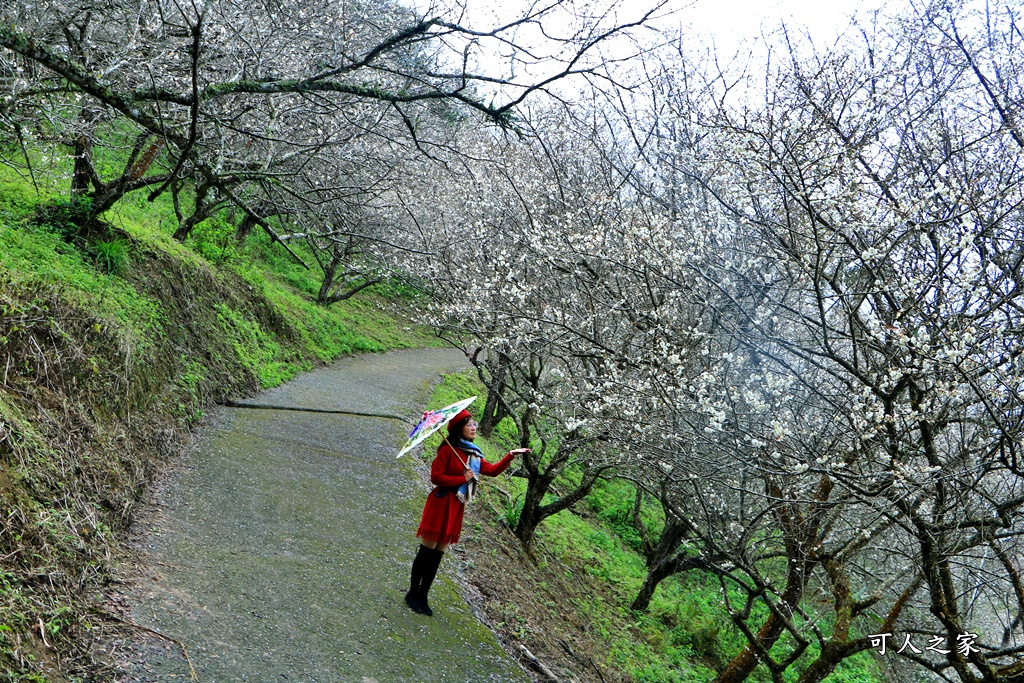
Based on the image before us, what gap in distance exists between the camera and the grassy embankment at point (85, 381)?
12.5 feet

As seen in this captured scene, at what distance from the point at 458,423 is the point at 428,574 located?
1.09 meters

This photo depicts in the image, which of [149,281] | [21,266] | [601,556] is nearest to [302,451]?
[149,281]

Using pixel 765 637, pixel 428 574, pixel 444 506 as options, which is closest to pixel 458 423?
pixel 444 506

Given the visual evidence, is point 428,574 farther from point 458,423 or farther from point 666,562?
point 666,562

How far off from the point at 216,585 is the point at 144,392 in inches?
109

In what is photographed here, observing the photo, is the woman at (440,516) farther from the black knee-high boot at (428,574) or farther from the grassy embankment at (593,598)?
the grassy embankment at (593,598)

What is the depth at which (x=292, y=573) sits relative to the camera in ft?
17.7

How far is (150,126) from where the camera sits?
18.0 feet

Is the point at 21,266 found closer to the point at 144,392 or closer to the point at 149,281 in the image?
the point at 144,392

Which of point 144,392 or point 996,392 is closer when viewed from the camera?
point 996,392

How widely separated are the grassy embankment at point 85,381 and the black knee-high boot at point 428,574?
2.01 m

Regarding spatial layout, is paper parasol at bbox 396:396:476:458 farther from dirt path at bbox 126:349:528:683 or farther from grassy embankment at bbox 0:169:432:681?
grassy embankment at bbox 0:169:432:681

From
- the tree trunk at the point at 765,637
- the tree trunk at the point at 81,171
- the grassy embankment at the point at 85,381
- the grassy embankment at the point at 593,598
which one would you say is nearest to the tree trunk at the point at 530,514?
the grassy embankment at the point at 593,598

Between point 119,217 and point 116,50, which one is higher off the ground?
point 116,50
